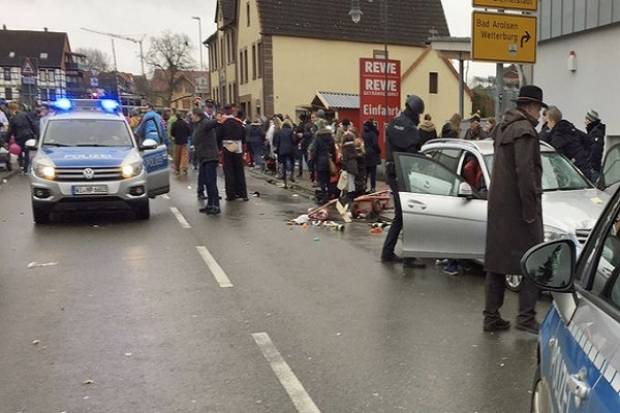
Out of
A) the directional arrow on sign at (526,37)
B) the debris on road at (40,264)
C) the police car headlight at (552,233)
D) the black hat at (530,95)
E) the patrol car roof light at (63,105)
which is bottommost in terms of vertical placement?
the debris on road at (40,264)

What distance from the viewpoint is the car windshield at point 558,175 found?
741 centimetres

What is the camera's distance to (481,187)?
24.9 ft

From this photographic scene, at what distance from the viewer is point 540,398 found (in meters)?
2.78

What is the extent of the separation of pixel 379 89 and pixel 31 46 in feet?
326

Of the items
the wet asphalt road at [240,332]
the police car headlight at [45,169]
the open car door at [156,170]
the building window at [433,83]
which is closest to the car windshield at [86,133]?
the open car door at [156,170]

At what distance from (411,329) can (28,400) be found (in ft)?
9.96

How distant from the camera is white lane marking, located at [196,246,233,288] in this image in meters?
7.18

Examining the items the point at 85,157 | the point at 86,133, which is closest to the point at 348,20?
the point at 86,133

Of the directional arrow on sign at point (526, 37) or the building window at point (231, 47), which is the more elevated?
the building window at point (231, 47)

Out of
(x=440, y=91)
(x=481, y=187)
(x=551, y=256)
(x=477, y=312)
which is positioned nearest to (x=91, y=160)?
(x=481, y=187)

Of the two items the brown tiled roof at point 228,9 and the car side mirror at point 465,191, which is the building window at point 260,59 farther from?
the car side mirror at point 465,191

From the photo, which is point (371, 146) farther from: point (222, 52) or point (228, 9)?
point (222, 52)

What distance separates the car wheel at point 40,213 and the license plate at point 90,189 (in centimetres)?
59

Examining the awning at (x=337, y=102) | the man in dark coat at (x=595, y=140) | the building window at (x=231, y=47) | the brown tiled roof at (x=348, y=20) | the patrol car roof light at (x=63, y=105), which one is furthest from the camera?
the building window at (x=231, y=47)
